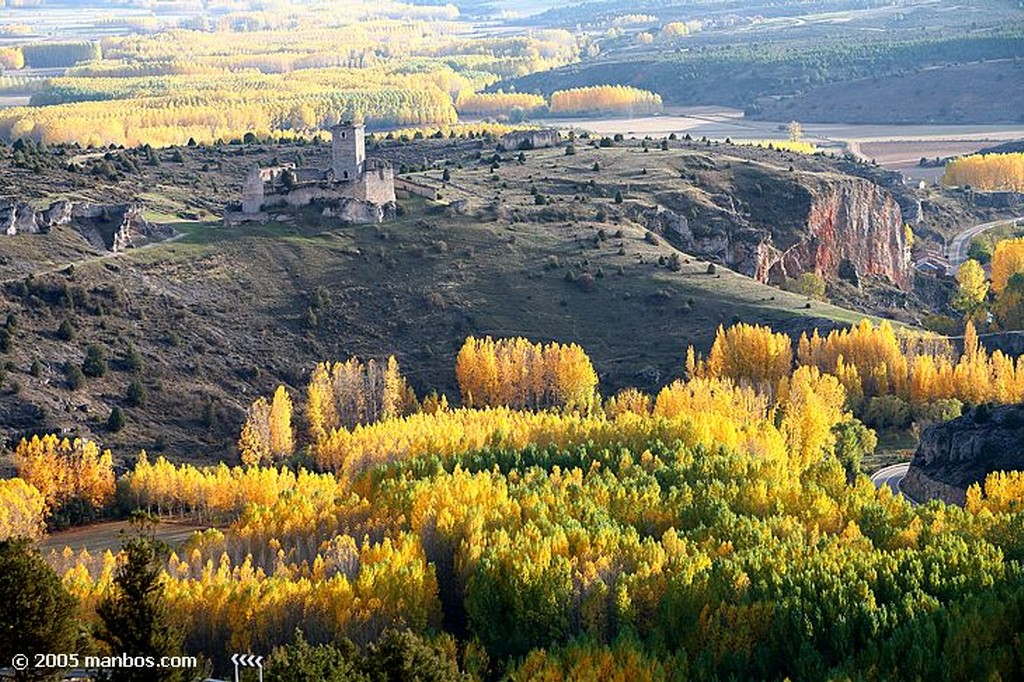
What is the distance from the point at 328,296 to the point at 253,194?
11.9 meters

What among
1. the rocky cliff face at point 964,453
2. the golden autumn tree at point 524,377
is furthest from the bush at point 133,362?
the rocky cliff face at point 964,453

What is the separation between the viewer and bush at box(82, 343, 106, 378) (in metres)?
110

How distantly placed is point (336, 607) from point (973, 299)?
309 ft

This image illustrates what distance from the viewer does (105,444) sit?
341 ft

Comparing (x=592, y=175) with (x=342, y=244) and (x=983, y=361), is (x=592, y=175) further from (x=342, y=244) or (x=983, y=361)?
(x=983, y=361)

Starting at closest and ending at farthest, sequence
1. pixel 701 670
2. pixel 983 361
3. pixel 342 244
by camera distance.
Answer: pixel 701 670
pixel 983 361
pixel 342 244

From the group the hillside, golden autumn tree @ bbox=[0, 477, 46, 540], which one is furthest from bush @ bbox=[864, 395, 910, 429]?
golden autumn tree @ bbox=[0, 477, 46, 540]

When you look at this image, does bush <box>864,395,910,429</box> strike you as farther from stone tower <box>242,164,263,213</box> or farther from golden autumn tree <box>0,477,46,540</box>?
golden autumn tree <box>0,477,46,540</box>

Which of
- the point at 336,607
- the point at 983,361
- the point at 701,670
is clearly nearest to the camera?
the point at 701,670

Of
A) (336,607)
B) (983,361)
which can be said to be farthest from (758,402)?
(336,607)

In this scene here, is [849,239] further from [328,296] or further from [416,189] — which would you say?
[328,296]

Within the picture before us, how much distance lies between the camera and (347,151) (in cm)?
14038

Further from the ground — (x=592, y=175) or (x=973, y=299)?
(x=592, y=175)

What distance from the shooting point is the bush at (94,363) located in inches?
4345
